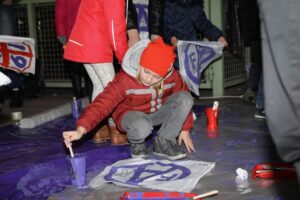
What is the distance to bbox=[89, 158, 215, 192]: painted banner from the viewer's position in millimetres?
1965

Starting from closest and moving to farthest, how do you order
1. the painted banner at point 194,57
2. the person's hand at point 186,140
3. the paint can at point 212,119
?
1. the person's hand at point 186,140
2. the paint can at point 212,119
3. the painted banner at point 194,57

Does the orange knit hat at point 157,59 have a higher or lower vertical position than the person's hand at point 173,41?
lower

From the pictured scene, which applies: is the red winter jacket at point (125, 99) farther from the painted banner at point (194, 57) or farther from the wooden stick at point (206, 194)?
the painted banner at point (194, 57)

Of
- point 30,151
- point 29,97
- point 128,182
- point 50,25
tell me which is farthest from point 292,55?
point 50,25

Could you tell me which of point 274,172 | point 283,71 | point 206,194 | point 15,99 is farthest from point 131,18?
point 283,71

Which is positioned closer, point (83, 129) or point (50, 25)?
point (83, 129)

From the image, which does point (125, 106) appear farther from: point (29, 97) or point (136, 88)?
point (29, 97)

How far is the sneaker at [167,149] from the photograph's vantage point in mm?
2396

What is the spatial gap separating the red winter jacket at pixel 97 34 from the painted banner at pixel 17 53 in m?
1.19

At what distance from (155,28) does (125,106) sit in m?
1.24

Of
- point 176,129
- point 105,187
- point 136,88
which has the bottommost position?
point 105,187

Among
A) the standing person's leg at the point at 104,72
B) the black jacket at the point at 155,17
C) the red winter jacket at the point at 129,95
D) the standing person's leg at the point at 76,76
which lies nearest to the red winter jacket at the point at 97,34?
the standing person's leg at the point at 104,72

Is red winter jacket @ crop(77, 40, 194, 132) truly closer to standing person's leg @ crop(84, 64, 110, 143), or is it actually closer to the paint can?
standing person's leg @ crop(84, 64, 110, 143)

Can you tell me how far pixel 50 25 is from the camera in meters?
5.82
